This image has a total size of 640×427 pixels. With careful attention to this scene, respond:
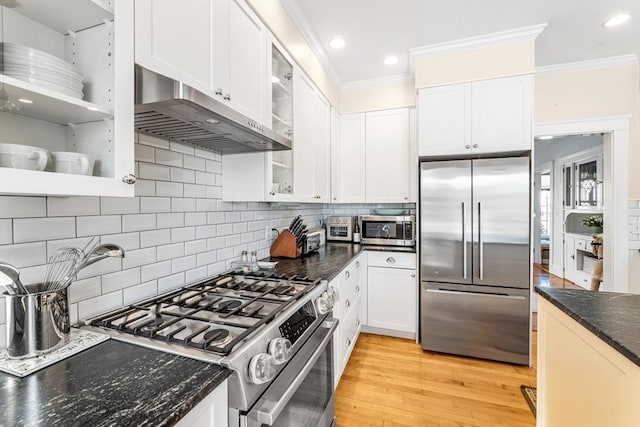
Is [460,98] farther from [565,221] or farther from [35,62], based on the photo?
[565,221]

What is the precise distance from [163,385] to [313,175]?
201 centimetres

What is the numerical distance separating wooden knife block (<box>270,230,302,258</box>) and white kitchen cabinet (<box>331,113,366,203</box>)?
1040 millimetres

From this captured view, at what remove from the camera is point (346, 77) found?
321 cm

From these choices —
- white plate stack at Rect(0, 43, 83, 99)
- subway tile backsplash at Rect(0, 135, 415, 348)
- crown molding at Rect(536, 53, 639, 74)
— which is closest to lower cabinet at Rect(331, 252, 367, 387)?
subway tile backsplash at Rect(0, 135, 415, 348)

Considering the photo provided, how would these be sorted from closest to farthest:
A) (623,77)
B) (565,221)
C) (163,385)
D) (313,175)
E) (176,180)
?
(163,385), (176,180), (313,175), (623,77), (565,221)

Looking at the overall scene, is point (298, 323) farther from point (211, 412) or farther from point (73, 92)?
point (73, 92)

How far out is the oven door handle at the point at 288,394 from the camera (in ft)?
2.94

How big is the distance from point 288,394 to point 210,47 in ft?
4.61

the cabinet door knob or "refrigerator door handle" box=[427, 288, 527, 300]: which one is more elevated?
the cabinet door knob

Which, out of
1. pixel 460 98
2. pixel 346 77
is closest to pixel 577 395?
pixel 460 98

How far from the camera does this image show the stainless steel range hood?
37.3 inches

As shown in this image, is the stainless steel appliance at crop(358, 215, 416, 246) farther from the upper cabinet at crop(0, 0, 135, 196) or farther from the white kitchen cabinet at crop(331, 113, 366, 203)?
the upper cabinet at crop(0, 0, 135, 196)

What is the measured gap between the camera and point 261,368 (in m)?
0.90

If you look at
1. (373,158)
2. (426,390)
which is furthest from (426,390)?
(373,158)
